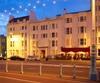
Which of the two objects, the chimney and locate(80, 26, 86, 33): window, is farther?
the chimney

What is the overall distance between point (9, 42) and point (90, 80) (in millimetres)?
94107

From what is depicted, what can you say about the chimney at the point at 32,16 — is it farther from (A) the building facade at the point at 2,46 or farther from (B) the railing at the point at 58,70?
(B) the railing at the point at 58,70

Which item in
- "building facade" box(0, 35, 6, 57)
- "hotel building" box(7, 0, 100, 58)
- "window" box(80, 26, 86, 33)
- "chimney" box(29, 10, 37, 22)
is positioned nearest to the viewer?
"hotel building" box(7, 0, 100, 58)

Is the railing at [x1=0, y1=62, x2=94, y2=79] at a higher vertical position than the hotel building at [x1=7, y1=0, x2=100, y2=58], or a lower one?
lower

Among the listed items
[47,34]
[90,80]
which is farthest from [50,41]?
[90,80]

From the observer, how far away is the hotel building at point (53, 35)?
88438 millimetres

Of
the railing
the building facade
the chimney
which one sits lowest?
the railing

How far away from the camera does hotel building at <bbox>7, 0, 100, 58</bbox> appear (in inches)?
3482

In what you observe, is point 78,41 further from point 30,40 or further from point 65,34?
point 30,40

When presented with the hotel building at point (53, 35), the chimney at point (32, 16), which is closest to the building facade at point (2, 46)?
the hotel building at point (53, 35)

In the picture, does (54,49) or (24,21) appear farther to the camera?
(24,21)

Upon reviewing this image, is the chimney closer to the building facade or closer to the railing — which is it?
the building facade

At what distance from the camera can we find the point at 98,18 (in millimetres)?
85312

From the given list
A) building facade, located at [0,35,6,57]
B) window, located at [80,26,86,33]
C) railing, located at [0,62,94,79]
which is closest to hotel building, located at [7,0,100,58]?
window, located at [80,26,86,33]
